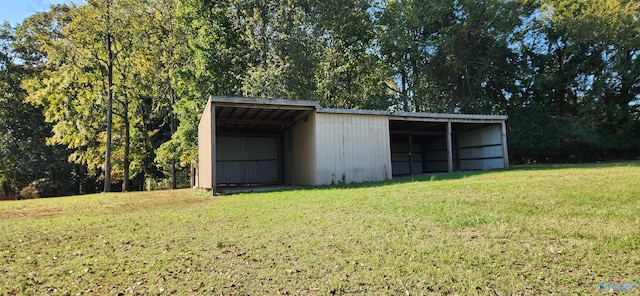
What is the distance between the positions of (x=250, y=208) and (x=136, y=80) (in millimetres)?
20375

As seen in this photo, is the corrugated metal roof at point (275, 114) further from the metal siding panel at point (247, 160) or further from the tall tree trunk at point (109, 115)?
the tall tree trunk at point (109, 115)

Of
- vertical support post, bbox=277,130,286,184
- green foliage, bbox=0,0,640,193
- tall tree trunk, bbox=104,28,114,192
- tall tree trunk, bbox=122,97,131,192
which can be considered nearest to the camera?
vertical support post, bbox=277,130,286,184

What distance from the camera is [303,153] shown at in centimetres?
1583

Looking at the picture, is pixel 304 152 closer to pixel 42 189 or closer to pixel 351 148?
pixel 351 148

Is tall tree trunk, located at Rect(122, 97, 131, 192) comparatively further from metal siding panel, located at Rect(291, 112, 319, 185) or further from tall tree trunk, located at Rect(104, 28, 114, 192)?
metal siding panel, located at Rect(291, 112, 319, 185)

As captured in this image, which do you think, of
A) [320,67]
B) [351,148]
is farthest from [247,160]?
[351,148]

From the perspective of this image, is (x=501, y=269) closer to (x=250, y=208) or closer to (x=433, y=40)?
(x=250, y=208)

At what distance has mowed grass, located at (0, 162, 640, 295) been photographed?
11.1 feet

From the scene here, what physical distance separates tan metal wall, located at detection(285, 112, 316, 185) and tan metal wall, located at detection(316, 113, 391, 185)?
38 cm

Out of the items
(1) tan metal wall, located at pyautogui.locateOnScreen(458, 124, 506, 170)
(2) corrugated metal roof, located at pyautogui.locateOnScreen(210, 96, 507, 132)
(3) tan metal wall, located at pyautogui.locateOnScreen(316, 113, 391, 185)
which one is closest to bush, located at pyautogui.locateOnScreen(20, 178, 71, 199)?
(2) corrugated metal roof, located at pyautogui.locateOnScreen(210, 96, 507, 132)

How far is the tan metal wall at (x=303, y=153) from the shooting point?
47.1 ft

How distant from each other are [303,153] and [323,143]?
1934 mm

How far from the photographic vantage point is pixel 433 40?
2642cm

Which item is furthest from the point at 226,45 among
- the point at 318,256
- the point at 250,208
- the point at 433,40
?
the point at 318,256
